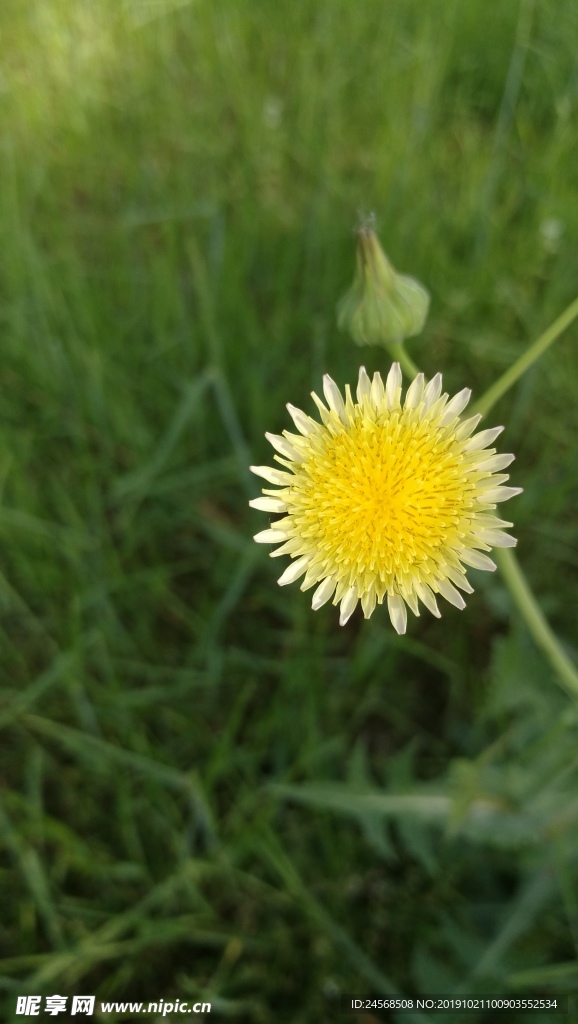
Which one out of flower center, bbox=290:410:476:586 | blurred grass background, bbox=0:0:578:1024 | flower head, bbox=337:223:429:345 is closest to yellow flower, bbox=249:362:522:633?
flower center, bbox=290:410:476:586

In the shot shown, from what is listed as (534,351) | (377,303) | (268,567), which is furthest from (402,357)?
(268,567)

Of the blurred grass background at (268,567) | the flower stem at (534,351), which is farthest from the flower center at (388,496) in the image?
the blurred grass background at (268,567)

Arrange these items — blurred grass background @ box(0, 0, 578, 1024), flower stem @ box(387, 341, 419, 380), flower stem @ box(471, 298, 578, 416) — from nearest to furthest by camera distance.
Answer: flower stem @ box(471, 298, 578, 416)
flower stem @ box(387, 341, 419, 380)
blurred grass background @ box(0, 0, 578, 1024)

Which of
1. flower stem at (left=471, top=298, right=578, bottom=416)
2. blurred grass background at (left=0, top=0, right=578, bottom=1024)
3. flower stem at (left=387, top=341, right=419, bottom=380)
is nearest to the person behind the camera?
flower stem at (left=471, top=298, right=578, bottom=416)

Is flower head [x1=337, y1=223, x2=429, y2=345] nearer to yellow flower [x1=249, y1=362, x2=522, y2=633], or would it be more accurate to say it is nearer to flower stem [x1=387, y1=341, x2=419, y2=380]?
flower stem [x1=387, y1=341, x2=419, y2=380]

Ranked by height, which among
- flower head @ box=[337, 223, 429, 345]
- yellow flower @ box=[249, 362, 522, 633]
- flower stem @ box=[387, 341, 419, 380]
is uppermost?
flower head @ box=[337, 223, 429, 345]
